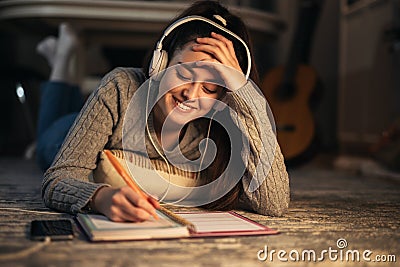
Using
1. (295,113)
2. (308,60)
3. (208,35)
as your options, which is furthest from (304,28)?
(208,35)

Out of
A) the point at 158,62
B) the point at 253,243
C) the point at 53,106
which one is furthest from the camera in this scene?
the point at 53,106

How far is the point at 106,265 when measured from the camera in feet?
2.12

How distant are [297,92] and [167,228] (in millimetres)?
1673

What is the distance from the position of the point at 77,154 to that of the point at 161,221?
0.26m

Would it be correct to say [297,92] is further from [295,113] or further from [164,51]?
[164,51]

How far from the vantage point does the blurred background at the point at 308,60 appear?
81.8 inches

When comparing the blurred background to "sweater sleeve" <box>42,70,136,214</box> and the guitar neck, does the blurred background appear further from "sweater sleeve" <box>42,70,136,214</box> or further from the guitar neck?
"sweater sleeve" <box>42,70,136,214</box>

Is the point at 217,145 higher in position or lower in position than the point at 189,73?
lower

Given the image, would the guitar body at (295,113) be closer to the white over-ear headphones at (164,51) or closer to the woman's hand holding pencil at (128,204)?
the white over-ear headphones at (164,51)

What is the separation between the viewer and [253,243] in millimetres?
780

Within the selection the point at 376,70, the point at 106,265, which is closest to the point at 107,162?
the point at 106,265

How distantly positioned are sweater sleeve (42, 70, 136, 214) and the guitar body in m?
1.29

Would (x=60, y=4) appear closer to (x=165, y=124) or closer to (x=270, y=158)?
(x=165, y=124)

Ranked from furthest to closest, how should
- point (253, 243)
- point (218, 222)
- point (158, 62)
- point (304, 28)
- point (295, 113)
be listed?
point (304, 28) → point (295, 113) → point (158, 62) → point (218, 222) → point (253, 243)
